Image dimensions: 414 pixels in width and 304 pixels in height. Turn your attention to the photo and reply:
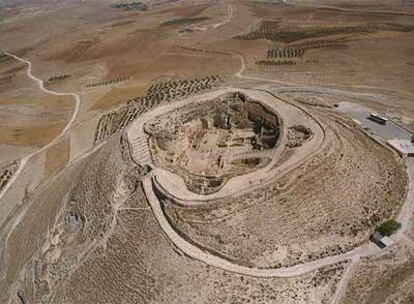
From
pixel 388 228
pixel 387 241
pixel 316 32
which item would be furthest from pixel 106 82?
pixel 387 241

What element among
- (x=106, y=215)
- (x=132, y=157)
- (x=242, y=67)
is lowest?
(x=242, y=67)

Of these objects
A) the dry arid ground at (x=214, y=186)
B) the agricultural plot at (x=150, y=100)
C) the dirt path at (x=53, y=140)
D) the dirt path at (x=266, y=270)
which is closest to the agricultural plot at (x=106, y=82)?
the dry arid ground at (x=214, y=186)

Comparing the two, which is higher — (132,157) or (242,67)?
(132,157)

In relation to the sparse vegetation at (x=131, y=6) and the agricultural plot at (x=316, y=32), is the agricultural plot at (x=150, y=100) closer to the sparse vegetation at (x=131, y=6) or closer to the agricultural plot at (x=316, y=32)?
the agricultural plot at (x=316, y=32)

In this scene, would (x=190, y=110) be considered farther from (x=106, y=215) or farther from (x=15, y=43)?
(x=15, y=43)

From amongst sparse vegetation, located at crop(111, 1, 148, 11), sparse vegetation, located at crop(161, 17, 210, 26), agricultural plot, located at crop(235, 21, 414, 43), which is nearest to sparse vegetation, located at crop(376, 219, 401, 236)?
agricultural plot, located at crop(235, 21, 414, 43)

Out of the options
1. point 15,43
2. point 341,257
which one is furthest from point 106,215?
point 15,43

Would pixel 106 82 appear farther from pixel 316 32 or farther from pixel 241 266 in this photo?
pixel 241 266
